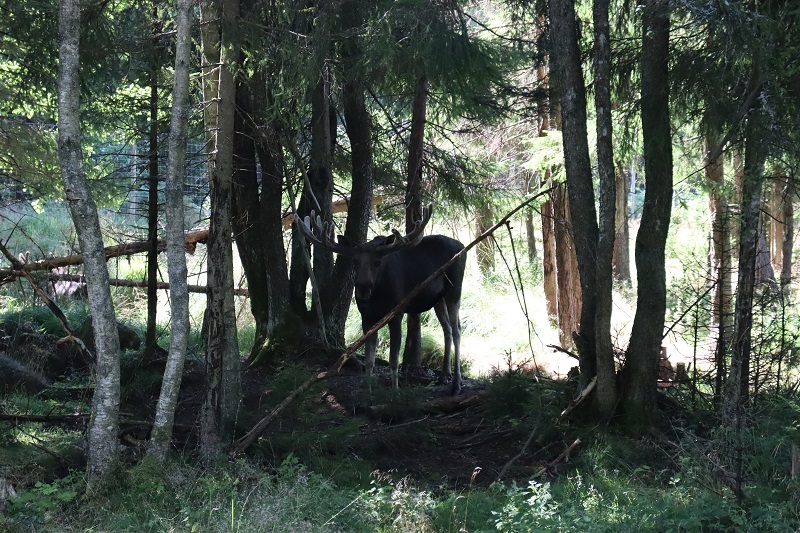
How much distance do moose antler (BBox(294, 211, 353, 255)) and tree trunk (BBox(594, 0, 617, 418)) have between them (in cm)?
351

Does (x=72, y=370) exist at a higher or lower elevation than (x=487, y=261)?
lower

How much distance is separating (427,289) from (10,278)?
6.17 metres

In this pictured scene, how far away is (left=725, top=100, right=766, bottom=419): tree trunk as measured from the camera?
725 cm

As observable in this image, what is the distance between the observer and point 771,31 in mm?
7375

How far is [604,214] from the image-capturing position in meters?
8.89

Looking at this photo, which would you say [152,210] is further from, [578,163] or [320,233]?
[578,163]

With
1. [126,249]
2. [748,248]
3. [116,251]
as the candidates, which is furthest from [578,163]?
[116,251]

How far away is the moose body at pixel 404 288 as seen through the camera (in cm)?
1084

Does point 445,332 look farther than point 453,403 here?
Yes

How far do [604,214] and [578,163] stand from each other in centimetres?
77

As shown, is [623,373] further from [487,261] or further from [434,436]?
[487,261]

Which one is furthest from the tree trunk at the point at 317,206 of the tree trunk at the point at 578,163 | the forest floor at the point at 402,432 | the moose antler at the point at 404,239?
the tree trunk at the point at 578,163

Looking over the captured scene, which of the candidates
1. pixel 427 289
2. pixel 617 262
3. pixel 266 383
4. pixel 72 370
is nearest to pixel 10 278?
pixel 72 370

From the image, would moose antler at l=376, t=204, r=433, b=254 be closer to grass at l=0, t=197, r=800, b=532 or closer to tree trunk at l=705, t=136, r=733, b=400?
grass at l=0, t=197, r=800, b=532
